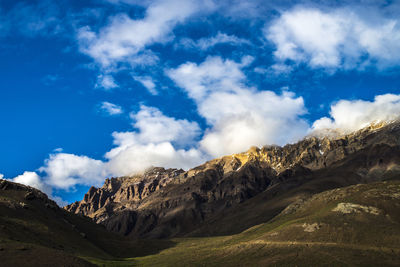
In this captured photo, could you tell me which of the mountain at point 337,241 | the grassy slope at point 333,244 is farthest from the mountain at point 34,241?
the mountain at point 337,241

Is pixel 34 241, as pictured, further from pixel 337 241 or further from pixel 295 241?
pixel 337 241

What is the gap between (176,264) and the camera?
150m

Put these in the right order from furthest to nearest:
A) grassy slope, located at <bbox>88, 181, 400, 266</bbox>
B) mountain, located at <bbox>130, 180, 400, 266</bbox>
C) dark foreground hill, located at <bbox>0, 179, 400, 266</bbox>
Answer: mountain, located at <bbox>130, 180, 400, 266</bbox>
grassy slope, located at <bbox>88, 181, 400, 266</bbox>
dark foreground hill, located at <bbox>0, 179, 400, 266</bbox>

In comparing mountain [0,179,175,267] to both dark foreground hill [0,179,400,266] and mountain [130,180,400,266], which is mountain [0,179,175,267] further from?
mountain [130,180,400,266]

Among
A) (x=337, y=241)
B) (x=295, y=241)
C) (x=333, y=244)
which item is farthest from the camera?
(x=295, y=241)

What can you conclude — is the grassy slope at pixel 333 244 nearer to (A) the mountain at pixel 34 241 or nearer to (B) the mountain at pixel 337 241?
(B) the mountain at pixel 337 241

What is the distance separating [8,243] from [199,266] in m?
71.1

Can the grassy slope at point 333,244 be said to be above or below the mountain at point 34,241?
below

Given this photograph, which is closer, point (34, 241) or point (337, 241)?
point (34, 241)

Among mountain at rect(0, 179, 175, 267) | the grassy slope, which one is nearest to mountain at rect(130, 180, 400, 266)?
the grassy slope

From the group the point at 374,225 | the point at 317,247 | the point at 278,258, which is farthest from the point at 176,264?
the point at 374,225

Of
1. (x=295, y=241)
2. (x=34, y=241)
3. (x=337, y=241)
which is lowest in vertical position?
(x=337, y=241)

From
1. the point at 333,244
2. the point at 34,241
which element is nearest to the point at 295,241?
the point at 333,244

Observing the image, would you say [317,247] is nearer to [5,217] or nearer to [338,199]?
[338,199]
